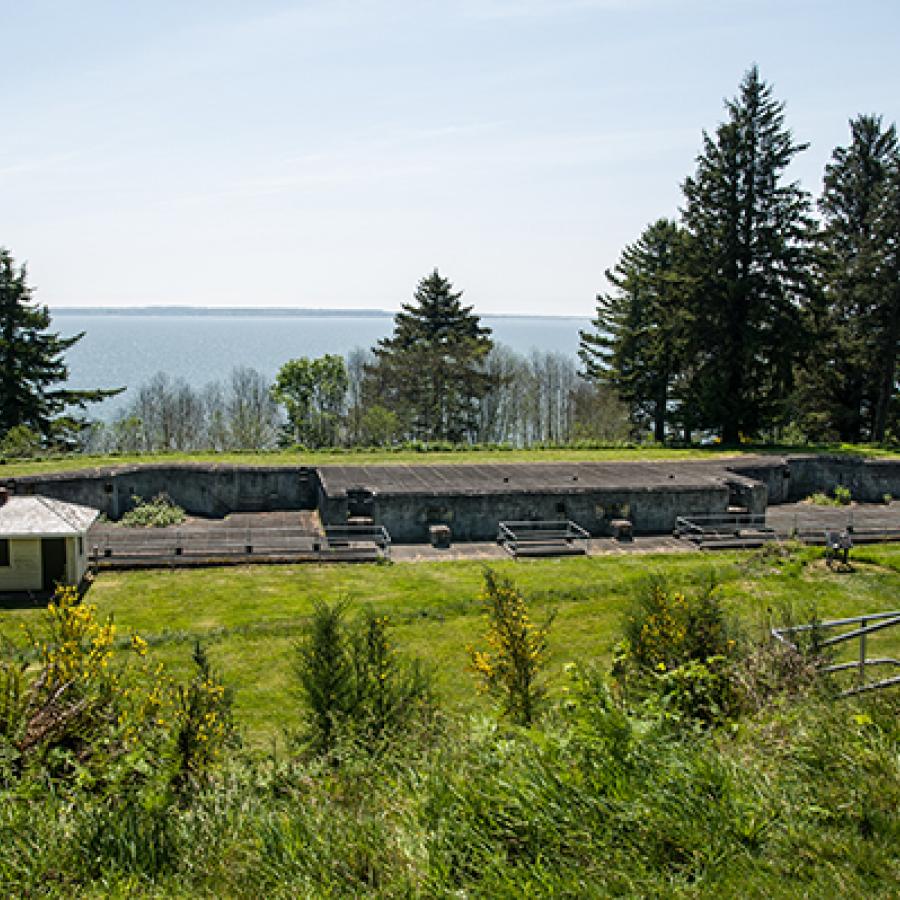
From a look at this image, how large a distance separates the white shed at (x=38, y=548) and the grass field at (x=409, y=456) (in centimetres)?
694

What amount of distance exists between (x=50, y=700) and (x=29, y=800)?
1019mm

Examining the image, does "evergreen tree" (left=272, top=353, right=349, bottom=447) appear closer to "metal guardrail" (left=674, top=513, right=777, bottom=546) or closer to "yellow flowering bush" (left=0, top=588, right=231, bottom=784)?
"metal guardrail" (left=674, top=513, right=777, bottom=546)

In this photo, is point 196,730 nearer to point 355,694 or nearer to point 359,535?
point 355,694

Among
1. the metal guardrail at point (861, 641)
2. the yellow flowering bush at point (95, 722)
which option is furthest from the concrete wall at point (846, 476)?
the yellow flowering bush at point (95, 722)

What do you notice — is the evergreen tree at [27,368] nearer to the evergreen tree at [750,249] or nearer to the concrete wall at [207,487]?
the concrete wall at [207,487]

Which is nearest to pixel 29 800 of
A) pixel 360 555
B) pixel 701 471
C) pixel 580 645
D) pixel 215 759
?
pixel 215 759

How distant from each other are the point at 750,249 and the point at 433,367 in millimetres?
17707

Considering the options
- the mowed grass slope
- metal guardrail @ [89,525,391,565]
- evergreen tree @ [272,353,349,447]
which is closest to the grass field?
metal guardrail @ [89,525,391,565]

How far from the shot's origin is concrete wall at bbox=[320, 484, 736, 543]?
19453mm

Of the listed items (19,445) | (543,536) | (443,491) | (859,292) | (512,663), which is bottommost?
(543,536)

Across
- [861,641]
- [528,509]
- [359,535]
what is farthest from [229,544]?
[861,641]

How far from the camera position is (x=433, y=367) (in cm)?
4281

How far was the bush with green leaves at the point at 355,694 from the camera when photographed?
7180 mm

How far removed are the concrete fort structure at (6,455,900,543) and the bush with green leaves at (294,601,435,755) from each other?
447 inches
